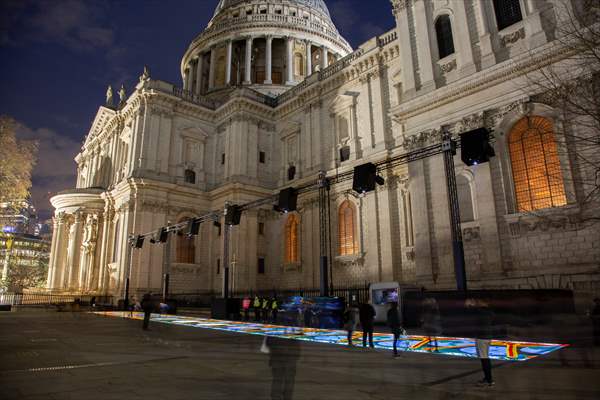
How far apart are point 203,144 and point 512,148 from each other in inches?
1102

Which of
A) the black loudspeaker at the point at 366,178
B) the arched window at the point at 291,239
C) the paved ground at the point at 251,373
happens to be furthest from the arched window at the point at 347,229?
the paved ground at the point at 251,373

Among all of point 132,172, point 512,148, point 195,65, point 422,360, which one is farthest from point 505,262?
point 195,65

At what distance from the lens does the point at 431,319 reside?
49.1ft

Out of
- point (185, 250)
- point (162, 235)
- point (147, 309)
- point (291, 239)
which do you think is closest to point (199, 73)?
point (185, 250)

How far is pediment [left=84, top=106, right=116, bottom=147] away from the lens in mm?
43375

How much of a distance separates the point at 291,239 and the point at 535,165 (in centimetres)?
2140

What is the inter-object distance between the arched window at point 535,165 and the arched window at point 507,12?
515 cm

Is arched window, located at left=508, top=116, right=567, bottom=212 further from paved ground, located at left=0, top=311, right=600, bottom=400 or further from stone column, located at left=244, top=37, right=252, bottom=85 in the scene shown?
stone column, located at left=244, top=37, right=252, bottom=85

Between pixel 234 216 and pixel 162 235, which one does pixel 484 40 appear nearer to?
pixel 234 216

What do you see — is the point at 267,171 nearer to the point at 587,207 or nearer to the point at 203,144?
the point at 203,144

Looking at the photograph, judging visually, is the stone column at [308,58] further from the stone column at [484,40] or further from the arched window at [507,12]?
the arched window at [507,12]

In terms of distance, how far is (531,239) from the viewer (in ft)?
55.3

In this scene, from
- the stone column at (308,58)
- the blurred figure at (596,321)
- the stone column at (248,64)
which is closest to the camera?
the blurred figure at (596,321)

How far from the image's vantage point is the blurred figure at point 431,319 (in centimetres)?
1436
